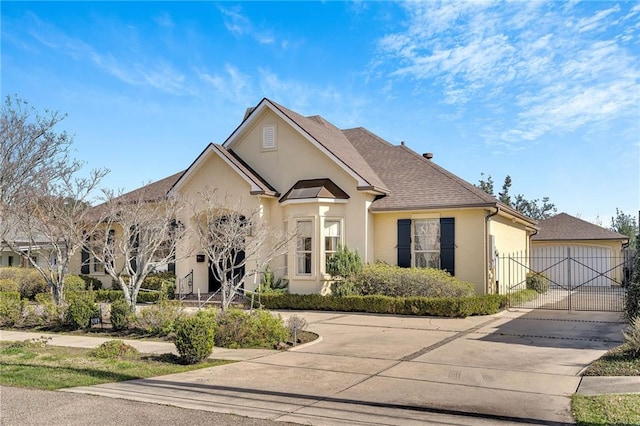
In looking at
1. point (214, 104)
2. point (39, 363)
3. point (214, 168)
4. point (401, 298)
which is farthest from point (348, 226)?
point (39, 363)

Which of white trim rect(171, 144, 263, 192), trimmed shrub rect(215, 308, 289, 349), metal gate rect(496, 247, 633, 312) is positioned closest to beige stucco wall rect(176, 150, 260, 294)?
white trim rect(171, 144, 263, 192)

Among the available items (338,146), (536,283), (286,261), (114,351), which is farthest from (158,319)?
(536,283)

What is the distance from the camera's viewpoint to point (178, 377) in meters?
8.62

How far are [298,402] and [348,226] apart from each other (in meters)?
13.9

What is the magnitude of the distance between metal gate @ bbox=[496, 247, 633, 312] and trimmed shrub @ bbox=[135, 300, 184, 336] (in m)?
11.7

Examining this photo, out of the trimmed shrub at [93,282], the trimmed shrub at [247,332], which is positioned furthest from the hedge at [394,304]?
the trimmed shrub at [93,282]

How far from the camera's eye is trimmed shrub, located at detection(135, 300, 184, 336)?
12994 millimetres

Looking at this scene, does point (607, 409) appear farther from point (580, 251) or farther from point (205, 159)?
point (580, 251)

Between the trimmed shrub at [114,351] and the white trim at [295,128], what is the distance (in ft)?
38.3

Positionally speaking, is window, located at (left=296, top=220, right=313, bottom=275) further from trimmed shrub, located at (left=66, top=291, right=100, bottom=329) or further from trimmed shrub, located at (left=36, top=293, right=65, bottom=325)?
trimmed shrub, located at (left=36, top=293, right=65, bottom=325)

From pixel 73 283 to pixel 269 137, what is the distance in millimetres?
10643

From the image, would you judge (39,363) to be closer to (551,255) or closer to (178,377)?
(178,377)

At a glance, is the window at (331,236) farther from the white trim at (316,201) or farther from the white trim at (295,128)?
the white trim at (295,128)

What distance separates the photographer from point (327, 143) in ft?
72.4
